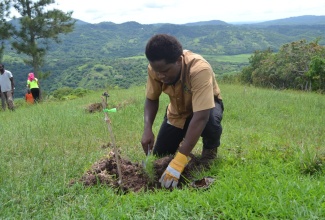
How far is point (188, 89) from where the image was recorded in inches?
115

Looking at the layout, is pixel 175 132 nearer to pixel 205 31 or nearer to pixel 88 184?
pixel 88 184

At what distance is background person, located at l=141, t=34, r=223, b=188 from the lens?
260cm

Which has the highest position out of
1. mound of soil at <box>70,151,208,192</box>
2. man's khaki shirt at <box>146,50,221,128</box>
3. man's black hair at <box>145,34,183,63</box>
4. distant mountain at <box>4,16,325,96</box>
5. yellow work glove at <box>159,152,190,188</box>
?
man's black hair at <box>145,34,183,63</box>

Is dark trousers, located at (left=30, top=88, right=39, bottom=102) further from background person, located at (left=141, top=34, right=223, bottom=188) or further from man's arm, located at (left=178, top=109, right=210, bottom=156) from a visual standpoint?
man's arm, located at (left=178, top=109, right=210, bottom=156)

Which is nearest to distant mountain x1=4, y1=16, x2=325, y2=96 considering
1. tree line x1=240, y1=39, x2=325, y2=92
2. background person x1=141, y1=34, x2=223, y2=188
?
tree line x1=240, y1=39, x2=325, y2=92

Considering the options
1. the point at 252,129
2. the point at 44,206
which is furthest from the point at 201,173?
the point at 252,129

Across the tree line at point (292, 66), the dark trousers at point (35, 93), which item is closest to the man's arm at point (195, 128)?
the dark trousers at point (35, 93)

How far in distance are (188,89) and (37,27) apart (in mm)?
18881

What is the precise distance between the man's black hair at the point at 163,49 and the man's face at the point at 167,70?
0.04 meters

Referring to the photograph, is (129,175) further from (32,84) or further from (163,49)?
(32,84)

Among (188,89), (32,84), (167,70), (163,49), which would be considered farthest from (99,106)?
(163,49)

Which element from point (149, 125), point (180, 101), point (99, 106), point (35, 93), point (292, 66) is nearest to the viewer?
point (180, 101)

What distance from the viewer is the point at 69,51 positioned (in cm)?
10725

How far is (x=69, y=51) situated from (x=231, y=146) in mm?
109868
